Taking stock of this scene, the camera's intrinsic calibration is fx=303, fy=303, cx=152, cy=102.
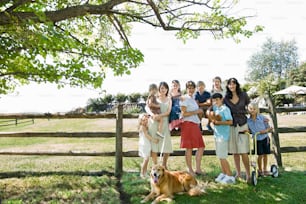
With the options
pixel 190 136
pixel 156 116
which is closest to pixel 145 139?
pixel 156 116

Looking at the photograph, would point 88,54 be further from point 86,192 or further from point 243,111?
point 243,111

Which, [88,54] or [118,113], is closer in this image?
[88,54]

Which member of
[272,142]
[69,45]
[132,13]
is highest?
[132,13]

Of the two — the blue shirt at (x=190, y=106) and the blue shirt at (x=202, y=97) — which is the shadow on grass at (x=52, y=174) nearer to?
the blue shirt at (x=190, y=106)

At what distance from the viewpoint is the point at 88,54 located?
213 inches

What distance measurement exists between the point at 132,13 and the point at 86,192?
3.61 metres

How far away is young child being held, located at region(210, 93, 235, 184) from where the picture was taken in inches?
202

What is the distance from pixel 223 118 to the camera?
16.9 ft

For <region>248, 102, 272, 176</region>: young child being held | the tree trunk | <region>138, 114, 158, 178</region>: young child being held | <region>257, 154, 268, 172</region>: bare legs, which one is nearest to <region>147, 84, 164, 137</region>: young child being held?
<region>138, 114, 158, 178</region>: young child being held

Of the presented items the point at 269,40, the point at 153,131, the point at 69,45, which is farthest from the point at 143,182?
the point at 269,40

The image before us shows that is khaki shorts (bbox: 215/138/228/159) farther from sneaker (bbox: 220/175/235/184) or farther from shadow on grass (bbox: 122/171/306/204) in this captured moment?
shadow on grass (bbox: 122/171/306/204)

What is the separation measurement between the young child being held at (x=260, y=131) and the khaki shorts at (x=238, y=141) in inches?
8.3

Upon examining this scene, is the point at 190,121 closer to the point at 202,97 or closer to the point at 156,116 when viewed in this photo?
the point at 156,116

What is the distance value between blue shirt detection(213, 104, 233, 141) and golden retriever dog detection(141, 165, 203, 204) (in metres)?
0.94
